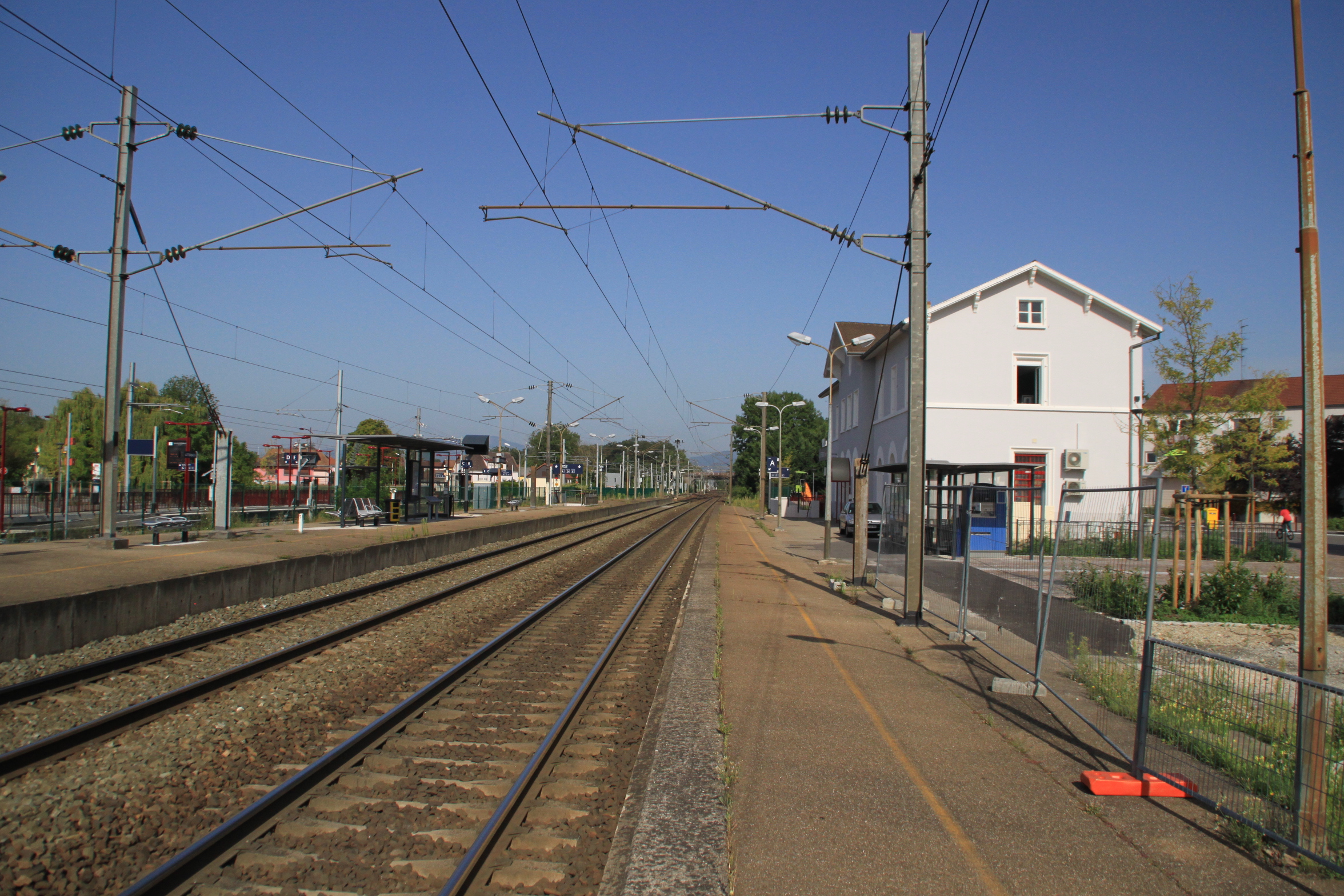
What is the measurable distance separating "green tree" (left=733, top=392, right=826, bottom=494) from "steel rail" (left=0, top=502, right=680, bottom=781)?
76458mm

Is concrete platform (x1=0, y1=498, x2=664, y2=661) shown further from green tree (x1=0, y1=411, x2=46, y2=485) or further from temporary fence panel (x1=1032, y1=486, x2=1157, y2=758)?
green tree (x1=0, y1=411, x2=46, y2=485)

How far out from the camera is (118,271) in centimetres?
1611

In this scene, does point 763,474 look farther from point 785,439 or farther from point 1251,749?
point 1251,749

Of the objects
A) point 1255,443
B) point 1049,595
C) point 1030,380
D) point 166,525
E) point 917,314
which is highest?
point 1030,380

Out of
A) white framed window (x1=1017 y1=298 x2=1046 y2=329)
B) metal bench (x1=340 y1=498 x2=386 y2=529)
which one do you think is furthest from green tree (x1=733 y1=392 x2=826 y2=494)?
metal bench (x1=340 y1=498 x2=386 y2=529)

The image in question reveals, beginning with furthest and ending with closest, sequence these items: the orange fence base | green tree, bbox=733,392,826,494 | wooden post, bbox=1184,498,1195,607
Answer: green tree, bbox=733,392,826,494
wooden post, bbox=1184,498,1195,607
the orange fence base

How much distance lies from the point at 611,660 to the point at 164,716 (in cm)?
449

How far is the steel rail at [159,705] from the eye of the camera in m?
5.59

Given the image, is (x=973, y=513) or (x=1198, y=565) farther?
(x=973, y=513)

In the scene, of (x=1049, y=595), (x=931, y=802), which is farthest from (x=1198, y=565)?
(x=931, y=802)

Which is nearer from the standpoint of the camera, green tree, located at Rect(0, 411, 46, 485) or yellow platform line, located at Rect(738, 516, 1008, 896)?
yellow platform line, located at Rect(738, 516, 1008, 896)

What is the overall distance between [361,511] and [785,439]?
225 feet

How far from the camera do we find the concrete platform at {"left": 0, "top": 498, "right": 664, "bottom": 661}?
9.53m

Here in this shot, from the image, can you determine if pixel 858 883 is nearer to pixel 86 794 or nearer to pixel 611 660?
pixel 86 794
